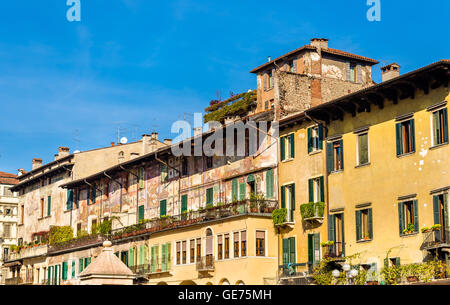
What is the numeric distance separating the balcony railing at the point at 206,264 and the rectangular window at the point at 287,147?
6825mm

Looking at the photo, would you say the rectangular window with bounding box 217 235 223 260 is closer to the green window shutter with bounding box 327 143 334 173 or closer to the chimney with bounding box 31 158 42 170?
the green window shutter with bounding box 327 143 334 173

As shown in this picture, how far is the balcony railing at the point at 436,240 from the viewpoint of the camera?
27.5 m

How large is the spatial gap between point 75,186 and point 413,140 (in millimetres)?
34024

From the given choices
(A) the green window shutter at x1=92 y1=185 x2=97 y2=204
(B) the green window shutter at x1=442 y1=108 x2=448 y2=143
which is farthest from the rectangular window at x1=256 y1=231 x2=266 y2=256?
(A) the green window shutter at x1=92 y1=185 x2=97 y2=204

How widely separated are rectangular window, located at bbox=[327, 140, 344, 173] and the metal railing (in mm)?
9232

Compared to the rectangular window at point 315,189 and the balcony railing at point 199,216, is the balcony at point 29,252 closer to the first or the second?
the balcony railing at point 199,216

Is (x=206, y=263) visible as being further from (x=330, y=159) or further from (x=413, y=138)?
(x=413, y=138)

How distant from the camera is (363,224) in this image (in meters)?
32.8

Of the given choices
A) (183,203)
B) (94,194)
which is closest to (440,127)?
(183,203)

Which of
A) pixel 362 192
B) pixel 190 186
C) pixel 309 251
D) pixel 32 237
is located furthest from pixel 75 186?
pixel 362 192

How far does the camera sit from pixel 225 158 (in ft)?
142

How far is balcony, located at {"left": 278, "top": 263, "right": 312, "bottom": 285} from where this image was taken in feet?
116

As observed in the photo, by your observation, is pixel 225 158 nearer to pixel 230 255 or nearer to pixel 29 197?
pixel 230 255

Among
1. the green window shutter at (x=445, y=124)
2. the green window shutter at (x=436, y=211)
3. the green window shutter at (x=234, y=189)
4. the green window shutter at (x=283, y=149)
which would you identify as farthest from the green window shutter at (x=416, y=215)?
the green window shutter at (x=234, y=189)
